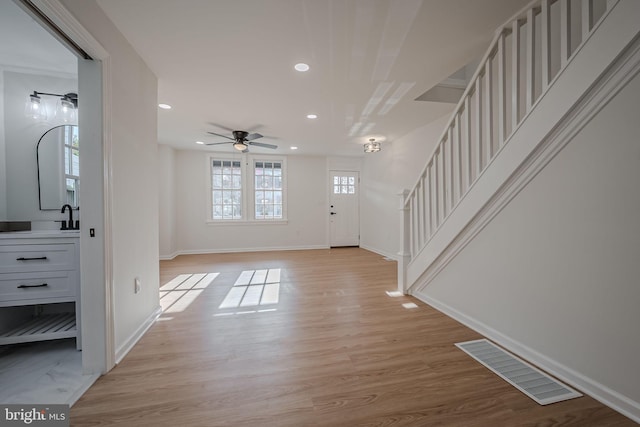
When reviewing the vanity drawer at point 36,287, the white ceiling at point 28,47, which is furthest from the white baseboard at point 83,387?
the white ceiling at point 28,47

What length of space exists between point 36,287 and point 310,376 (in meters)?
2.02

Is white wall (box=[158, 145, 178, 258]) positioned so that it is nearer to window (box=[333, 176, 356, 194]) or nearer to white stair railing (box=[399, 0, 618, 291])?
window (box=[333, 176, 356, 194])

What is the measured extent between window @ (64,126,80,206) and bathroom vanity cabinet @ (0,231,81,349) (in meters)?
0.63

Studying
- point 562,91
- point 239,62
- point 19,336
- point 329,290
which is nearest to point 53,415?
point 19,336

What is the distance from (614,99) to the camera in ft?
4.20

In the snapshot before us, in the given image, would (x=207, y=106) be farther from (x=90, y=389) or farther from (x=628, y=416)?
(x=628, y=416)

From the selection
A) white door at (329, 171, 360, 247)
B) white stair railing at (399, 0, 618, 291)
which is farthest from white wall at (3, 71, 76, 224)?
white door at (329, 171, 360, 247)

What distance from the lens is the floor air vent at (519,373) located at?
1.39 metres

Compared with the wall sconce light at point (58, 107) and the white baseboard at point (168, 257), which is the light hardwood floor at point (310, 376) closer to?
the wall sconce light at point (58, 107)

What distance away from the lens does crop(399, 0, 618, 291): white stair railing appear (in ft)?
5.28

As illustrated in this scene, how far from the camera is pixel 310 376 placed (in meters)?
1.58

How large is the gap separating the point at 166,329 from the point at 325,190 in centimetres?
492

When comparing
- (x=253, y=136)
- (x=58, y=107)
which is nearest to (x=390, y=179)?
(x=253, y=136)

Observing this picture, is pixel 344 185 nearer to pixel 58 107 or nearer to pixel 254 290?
pixel 254 290
